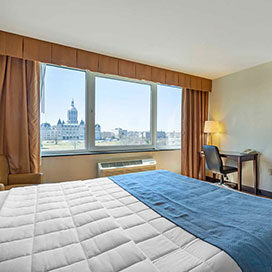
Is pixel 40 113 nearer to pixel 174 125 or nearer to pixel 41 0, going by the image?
pixel 41 0

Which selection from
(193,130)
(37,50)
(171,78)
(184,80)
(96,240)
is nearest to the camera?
(96,240)

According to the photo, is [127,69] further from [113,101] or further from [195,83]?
[195,83]

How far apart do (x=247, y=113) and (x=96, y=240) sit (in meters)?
3.71

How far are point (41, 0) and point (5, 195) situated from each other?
74.5 inches

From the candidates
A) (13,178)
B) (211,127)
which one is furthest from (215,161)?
(13,178)

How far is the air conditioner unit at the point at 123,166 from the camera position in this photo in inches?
115

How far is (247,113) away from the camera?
350 centimetres

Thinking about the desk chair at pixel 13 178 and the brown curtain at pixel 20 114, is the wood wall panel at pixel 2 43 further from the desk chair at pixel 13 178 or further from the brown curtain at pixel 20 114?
the desk chair at pixel 13 178

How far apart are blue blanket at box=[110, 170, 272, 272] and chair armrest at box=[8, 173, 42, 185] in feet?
3.92

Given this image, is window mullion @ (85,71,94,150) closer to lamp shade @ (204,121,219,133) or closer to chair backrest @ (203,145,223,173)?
chair backrest @ (203,145,223,173)

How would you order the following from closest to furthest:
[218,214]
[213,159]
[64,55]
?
[218,214] → [64,55] → [213,159]

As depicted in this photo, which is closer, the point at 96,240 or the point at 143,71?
the point at 96,240

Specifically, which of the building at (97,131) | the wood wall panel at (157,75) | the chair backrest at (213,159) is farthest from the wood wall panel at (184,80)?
the building at (97,131)

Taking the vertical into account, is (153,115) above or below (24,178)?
above
